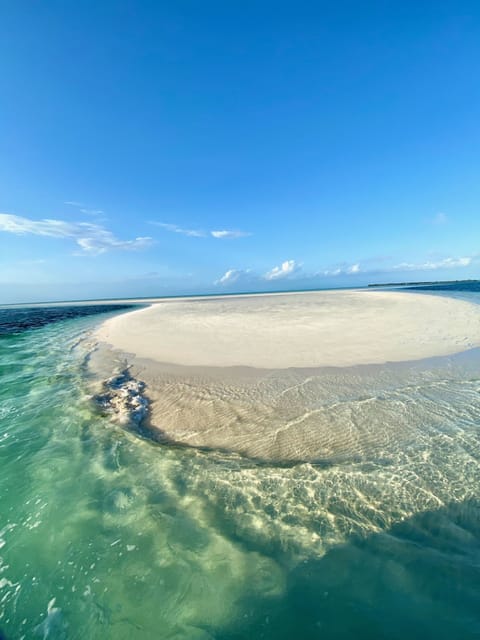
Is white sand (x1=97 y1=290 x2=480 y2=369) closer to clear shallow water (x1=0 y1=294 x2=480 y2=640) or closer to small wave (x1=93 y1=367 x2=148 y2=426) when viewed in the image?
small wave (x1=93 y1=367 x2=148 y2=426)

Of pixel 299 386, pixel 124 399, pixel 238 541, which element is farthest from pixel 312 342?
pixel 238 541

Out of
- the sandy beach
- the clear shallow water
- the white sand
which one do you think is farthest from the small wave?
the white sand

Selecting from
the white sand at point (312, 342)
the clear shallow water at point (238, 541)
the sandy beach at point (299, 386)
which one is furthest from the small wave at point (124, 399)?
the white sand at point (312, 342)

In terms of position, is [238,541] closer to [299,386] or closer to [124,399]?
[299,386]

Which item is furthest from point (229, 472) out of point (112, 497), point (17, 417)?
point (17, 417)

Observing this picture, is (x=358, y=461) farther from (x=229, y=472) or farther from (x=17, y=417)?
(x=17, y=417)

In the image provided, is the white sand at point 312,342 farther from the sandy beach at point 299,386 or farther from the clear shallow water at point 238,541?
the clear shallow water at point 238,541

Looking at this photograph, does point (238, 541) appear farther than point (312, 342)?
No
